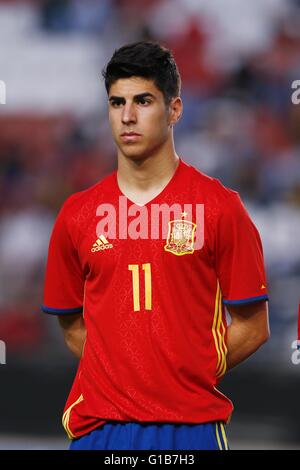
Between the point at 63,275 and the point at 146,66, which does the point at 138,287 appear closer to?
the point at 63,275

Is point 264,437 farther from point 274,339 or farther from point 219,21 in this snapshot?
point 219,21

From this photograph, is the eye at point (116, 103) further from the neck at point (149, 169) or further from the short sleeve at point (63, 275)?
the short sleeve at point (63, 275)

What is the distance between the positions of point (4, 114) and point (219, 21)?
1.86m

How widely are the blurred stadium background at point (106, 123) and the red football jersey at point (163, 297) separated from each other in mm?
4492

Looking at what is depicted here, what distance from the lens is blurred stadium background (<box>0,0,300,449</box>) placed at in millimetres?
8688

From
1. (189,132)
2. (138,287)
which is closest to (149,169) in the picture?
(138,287)

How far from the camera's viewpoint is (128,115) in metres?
3.80

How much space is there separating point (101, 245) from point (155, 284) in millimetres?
244

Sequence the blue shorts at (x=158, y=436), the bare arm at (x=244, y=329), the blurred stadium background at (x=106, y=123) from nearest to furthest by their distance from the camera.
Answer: the blue shorts at (x=158, y=436) → the bare arm at (x=244, y=329) → the blurred stadium background at (x=106, y=123)

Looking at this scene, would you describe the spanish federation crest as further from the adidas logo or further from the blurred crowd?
the blurred crowd

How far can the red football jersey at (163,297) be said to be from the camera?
377cm

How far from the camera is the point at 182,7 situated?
30.2 feet

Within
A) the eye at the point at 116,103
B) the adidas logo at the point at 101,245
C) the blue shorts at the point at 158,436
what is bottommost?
the blue shorts at the point at 158,436

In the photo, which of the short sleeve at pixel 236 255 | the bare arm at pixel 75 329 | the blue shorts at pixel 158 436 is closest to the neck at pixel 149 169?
the short sleeve at pixel 236 255
